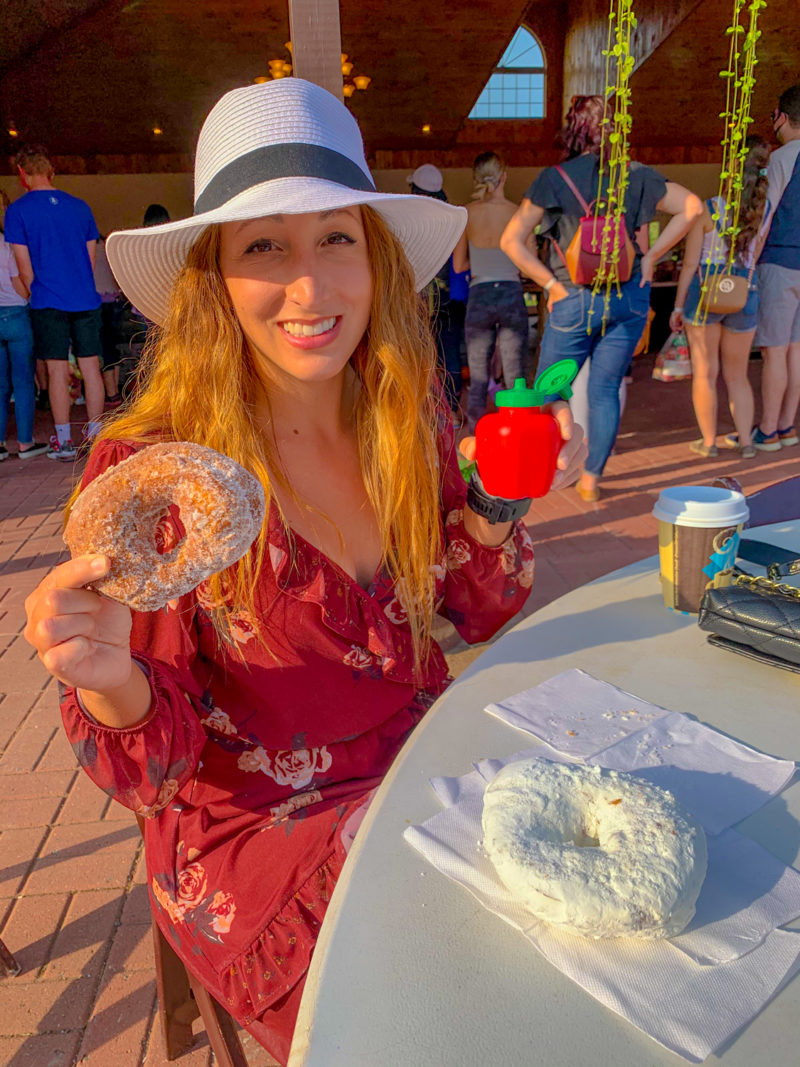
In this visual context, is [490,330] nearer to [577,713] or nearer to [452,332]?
[452,332]

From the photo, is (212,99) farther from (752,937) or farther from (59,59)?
(752,937)

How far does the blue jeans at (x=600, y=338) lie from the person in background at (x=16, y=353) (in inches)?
170

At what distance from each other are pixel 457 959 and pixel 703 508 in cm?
91

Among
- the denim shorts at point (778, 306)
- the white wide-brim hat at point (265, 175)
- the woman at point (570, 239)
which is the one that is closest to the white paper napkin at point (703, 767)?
the white wide-brim hat at point (265, 175)

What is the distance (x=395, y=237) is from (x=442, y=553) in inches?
26.8

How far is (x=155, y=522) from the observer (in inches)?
40.8

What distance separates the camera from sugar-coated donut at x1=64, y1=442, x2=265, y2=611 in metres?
0.96

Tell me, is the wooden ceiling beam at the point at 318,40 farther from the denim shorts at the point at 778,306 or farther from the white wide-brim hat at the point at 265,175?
the denim shorts at the point at 778,306

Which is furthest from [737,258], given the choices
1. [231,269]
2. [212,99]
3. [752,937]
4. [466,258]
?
[212,99]

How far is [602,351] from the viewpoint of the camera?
468 centimetres

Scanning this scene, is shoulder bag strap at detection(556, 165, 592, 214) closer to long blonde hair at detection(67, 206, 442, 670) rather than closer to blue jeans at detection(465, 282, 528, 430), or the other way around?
blue jeans at detection(465, 282, 528, 430)

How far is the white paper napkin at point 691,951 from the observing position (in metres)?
0.68

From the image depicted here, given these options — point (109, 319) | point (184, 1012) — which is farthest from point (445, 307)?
point (184, 1012)

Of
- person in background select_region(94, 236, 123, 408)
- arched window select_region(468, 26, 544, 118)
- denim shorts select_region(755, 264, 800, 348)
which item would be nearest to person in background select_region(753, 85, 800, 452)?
denim shorts select_region(755, 264, 800, 348)
